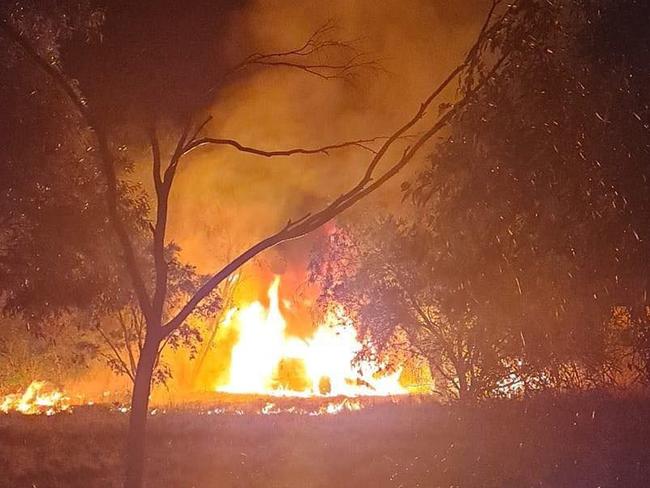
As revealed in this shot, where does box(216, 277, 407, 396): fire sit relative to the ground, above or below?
above

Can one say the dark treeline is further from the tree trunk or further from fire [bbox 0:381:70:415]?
fire [bbox 0:381:70:415]

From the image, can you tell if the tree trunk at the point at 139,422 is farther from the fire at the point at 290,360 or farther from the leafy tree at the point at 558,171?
the fire at the point at 290,360

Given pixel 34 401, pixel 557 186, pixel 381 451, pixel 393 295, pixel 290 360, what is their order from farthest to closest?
pixel 290 360
pixel 34 401
pixel 393 295
pixel 381 451
pixel 557 186

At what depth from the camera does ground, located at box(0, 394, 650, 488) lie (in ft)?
32.5

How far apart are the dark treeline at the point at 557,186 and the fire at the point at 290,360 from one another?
1819 centimetres

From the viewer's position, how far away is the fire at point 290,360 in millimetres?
31031

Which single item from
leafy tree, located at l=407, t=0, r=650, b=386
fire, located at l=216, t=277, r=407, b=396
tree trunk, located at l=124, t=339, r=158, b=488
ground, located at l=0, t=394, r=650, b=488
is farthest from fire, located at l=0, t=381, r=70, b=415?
leafy tree, located at l=407, t=0, r=650, b=386

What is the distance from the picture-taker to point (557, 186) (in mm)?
10086

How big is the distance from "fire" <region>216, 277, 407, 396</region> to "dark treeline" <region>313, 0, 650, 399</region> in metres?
18.2

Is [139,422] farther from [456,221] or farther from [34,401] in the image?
[34,401]

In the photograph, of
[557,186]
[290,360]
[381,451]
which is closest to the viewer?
[557,186]

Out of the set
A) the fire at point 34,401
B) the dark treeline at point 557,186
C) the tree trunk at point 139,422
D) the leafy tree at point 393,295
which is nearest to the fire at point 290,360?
the fire at point 34,401

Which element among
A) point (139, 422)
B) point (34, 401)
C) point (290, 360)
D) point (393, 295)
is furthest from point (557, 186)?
point (34, 401)

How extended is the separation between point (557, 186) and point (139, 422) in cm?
634
